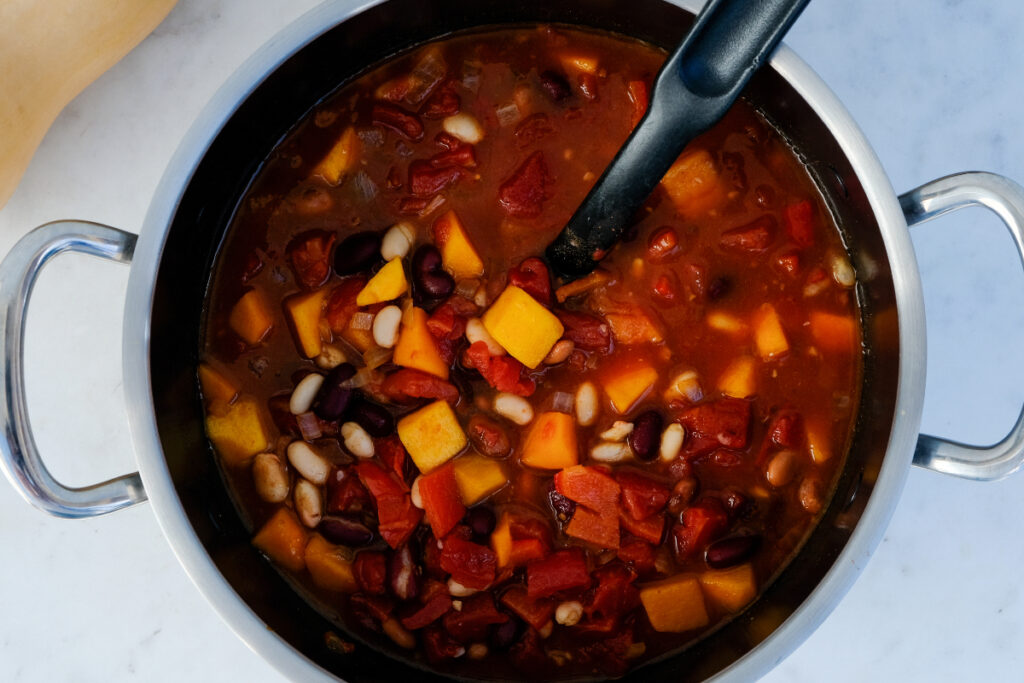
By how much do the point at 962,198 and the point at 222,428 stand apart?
4.92 ft

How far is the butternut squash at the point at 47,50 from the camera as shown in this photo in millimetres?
1893

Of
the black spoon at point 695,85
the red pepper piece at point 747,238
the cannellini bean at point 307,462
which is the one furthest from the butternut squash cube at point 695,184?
the cannellini bean at point 307,462

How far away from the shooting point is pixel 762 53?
1426 mm

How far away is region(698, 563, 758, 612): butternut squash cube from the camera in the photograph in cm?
192

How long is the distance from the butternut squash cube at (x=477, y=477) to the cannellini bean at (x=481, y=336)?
228mm

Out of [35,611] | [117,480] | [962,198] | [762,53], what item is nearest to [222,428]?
[117,480]

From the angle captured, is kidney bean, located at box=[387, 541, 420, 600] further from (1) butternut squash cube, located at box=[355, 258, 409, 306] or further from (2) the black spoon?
(2) the black spoon

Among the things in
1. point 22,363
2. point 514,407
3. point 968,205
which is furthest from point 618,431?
point 22,363

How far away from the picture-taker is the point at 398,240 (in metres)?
1.84

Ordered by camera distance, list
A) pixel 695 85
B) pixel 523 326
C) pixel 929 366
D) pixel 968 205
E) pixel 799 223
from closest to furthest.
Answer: pixel 695 85
pixel 968 205
pixel 523 326
pixel 799 223
pixel 929 366

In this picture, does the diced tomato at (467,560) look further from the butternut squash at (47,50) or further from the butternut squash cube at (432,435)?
the butternut squash at (47,50)

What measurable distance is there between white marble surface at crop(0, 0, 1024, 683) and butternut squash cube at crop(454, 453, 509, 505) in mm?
677

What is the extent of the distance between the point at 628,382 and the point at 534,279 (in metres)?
0.28

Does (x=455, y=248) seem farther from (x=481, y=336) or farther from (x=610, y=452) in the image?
(x=610, y=452)
